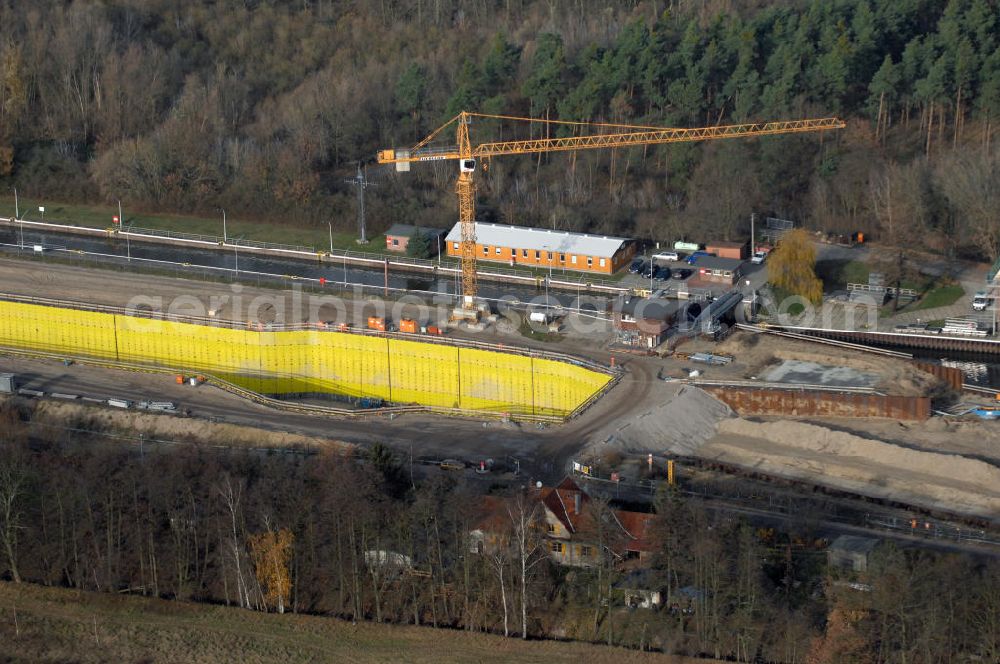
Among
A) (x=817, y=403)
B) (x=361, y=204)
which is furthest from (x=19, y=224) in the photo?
(x=817, y=403)

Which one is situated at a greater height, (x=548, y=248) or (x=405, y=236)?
(x=405, y=236)

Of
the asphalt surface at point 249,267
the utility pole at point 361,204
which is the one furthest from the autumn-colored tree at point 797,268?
the utility pole at point 361,204

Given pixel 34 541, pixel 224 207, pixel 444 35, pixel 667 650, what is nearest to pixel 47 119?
pixel 224 207

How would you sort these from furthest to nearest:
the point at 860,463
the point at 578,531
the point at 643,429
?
the point at 643,429 < the point at 860,463 < the point at 578,531

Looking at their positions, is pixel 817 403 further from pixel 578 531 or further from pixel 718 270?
pixel 578 531

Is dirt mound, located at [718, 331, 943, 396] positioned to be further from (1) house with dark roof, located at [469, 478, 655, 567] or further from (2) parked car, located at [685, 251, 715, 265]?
(1) house with dark roof, located at [469, 478, 655, 567]

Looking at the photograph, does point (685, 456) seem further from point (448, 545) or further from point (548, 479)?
point (448, 545)
